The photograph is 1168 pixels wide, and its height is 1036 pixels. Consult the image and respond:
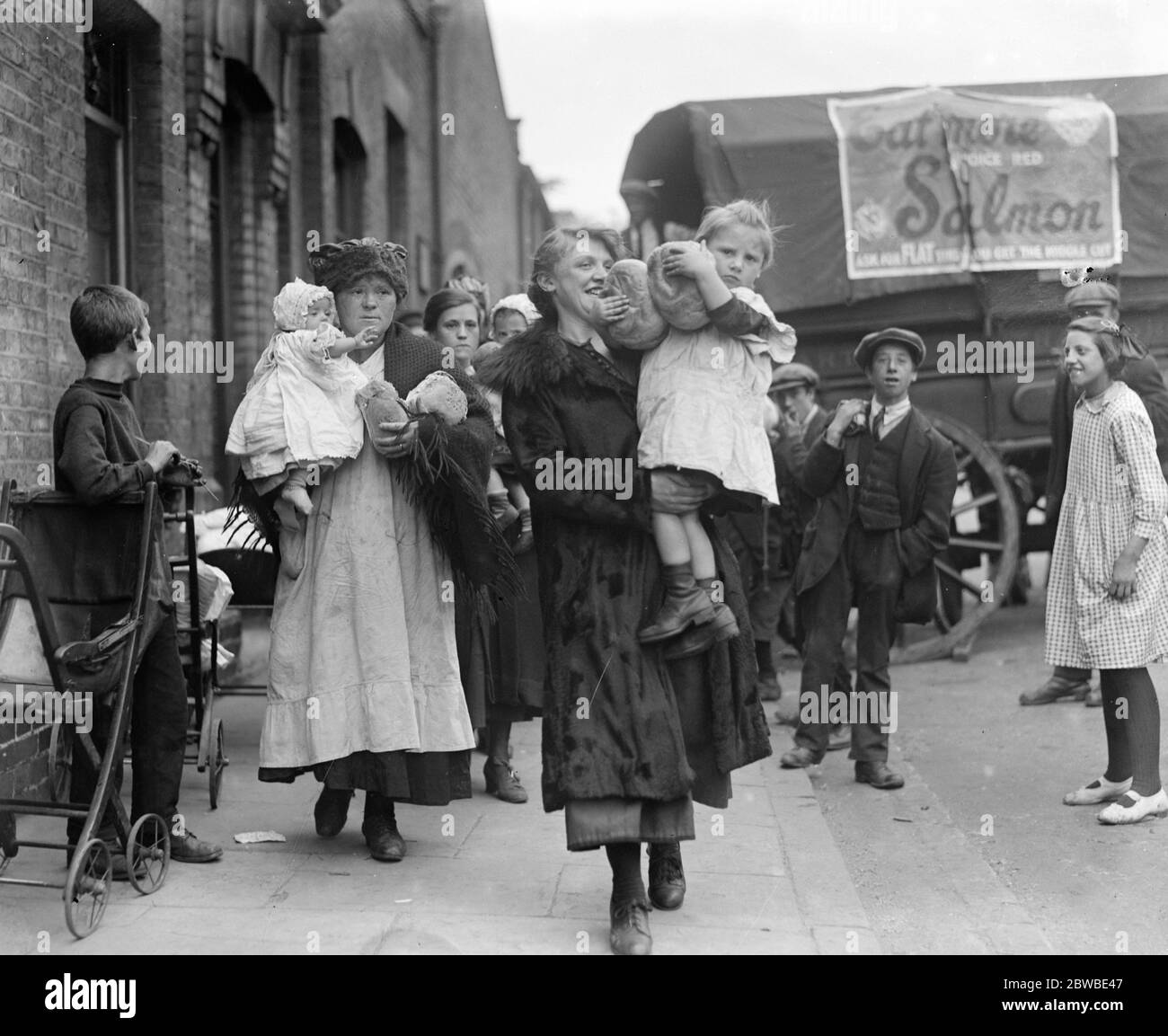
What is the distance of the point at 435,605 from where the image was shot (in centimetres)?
462

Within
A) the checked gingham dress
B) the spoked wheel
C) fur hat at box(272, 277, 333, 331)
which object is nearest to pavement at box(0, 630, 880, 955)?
the checked gingham dress

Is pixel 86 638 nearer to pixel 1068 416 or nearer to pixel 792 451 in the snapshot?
pixel 792 451

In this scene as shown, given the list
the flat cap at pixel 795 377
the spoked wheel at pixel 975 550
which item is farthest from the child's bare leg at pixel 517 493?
the spoked wheel at pixel 975 550

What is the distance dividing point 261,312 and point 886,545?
193 inches

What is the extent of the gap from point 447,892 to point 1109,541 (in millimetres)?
2840

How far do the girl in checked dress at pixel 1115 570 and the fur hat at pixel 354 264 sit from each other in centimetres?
259

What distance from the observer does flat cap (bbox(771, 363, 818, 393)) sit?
8078 mm

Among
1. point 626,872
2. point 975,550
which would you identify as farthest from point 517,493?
point 975,550

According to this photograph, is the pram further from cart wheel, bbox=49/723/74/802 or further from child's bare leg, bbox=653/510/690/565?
child's bare leg, bbox=653/510/690/565

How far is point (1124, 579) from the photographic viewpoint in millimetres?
5266

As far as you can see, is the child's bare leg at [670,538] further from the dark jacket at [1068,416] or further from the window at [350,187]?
the window at [350,187]

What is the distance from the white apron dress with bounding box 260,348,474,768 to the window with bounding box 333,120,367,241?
788 cm
